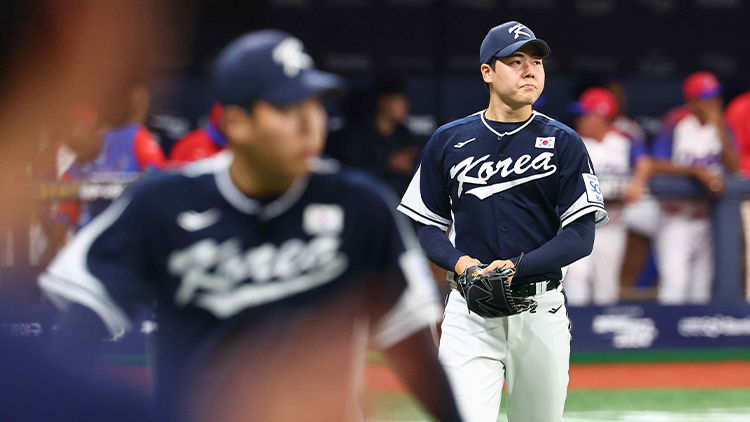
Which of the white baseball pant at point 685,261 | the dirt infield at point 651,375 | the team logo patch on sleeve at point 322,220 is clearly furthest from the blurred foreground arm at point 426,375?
the white baseball pant at point 685,261

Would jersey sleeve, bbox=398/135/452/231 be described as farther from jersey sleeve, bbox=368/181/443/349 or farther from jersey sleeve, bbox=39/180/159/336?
jersey sleeve, bbox=39/180/159/336

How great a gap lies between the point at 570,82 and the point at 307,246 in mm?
7959

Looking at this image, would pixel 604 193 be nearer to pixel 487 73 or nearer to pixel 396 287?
pixel 487 73

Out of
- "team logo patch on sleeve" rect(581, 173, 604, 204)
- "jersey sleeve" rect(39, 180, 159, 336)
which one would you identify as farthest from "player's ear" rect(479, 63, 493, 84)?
"jersey sleeve" rect(39, 180, 159, 336)

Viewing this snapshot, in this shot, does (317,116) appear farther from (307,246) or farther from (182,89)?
(182,89)

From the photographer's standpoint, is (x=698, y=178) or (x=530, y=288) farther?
(x=698, y=178)

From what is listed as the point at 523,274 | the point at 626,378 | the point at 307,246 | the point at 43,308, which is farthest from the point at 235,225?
the point at 626,378

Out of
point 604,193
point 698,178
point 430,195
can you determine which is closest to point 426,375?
point 430,195

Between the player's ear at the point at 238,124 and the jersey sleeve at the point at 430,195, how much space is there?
1.53 metres

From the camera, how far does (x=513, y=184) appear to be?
137 inches

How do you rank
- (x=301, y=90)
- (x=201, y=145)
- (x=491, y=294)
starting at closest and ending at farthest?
(x=301, y=90) → (x=491, y=294) → (x=201, y=145)

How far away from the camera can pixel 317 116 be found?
2109 millimetres

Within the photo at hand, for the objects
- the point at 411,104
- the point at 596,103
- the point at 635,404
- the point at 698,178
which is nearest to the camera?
the point at 635,404

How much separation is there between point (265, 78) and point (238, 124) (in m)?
0.11
